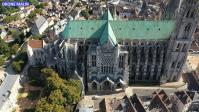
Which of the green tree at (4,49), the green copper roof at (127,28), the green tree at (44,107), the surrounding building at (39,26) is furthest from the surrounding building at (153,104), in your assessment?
the surrounding building at (39,26)

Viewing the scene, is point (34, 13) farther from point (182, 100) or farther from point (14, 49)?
point (182, 100)

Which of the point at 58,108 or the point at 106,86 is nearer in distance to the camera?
the point at 58,108

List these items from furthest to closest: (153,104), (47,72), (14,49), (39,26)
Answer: (39,26), (14,49), (47,72), (153,104)

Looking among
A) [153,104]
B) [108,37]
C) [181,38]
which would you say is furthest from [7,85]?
[181,38]

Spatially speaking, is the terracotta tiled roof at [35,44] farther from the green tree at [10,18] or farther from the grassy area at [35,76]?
the green tree at [10,18]

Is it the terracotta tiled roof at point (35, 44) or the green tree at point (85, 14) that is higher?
the green tree at point (85, 14)

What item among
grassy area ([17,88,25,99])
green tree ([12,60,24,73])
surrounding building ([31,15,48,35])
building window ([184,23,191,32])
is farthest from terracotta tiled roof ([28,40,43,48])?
building window ([184,23,191,32])

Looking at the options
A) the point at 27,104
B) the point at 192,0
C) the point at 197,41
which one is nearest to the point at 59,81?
the point at 27,104

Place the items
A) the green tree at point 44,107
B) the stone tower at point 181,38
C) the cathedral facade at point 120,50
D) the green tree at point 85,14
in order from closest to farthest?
1. the green tree at point 44,107
2. the stone tower at point 181,38
3. the cathedral facade at point 120,50
4. the green tree at point 85,14
